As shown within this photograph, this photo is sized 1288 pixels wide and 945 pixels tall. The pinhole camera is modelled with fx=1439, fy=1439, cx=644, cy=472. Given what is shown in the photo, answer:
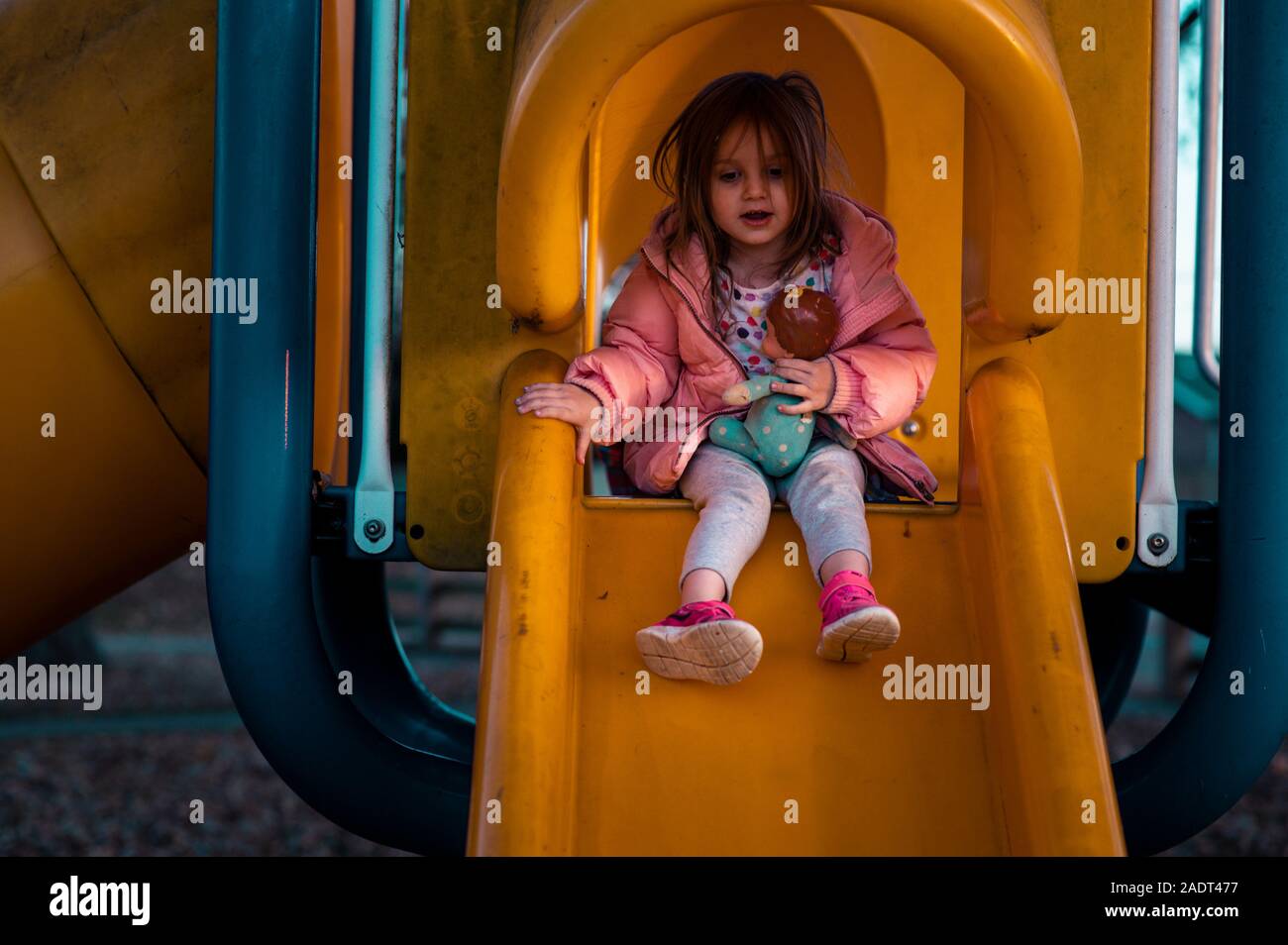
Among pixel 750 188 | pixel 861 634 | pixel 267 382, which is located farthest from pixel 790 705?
pixel 267 382

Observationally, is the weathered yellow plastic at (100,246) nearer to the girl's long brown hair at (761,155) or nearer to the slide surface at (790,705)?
the girl's long brown hair at (761,155)

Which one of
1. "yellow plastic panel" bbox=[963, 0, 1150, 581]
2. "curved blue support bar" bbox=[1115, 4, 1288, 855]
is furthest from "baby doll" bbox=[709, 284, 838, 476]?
"curved blue support bar" bbox=[1115, 4, 1288, 855]

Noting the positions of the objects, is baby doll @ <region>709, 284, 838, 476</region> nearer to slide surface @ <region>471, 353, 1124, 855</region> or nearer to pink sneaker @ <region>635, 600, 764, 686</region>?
slide surface @ <region>471, 353, 1124, 855</region>

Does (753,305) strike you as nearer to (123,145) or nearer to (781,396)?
(781,396)

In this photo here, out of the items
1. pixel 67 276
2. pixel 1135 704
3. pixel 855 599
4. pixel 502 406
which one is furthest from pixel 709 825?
pixel 1135 704

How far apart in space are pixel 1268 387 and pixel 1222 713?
0.51 metres

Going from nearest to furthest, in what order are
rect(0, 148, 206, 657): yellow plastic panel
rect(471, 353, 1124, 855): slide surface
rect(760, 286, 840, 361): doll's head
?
rect(471, 353, 1124, 855): slide surface
rect(760, 286, 840, 361): doll's head
rect(0, 148, 206, 657): yellow plastic panel

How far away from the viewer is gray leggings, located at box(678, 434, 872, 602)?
197 centimetres

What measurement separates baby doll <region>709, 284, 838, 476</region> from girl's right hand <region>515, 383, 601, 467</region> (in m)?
0.20

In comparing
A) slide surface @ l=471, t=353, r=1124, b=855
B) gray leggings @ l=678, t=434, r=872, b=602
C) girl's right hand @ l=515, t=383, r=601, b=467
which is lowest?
slide surface @ l=471, t=353, r=1124, b=855

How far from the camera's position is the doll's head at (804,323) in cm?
220

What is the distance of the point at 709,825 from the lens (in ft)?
5.89

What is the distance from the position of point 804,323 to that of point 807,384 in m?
0.13
